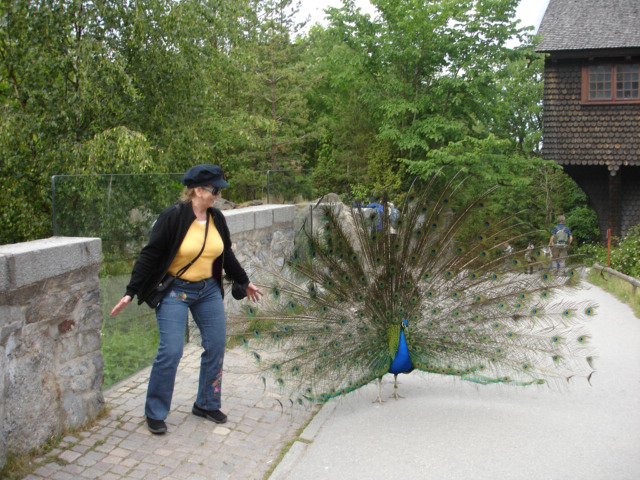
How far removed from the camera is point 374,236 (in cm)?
554

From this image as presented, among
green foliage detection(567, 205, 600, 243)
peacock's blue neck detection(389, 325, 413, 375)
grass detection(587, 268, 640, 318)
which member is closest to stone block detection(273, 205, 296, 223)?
peacock's blue neck detection(389, 325, 413, 375)

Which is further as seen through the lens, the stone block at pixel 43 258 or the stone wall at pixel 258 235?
the stone wall at pixel 258 235

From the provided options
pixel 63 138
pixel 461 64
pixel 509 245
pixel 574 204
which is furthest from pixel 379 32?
pixel 509 245

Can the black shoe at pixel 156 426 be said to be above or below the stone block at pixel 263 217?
below

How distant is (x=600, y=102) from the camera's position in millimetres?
20297

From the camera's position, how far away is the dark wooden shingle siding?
20125 millimetres

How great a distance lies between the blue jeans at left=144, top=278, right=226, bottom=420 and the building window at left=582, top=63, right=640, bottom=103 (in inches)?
735

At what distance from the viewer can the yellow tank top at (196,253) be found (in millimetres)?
4734

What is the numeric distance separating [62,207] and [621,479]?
466cm

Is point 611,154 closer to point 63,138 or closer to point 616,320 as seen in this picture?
point 616,320

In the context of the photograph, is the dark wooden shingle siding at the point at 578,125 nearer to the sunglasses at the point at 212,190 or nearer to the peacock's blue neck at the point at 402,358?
the peacock's blue neck at the point at 402,358

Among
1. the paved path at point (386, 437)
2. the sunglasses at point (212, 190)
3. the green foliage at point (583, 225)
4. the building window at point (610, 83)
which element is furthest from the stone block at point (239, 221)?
the green foliage at point (583, 225)

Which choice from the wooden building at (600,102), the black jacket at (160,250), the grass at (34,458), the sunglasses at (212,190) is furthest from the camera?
the wooden building at (600,102)

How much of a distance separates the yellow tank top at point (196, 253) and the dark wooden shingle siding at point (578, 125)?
17736mm
